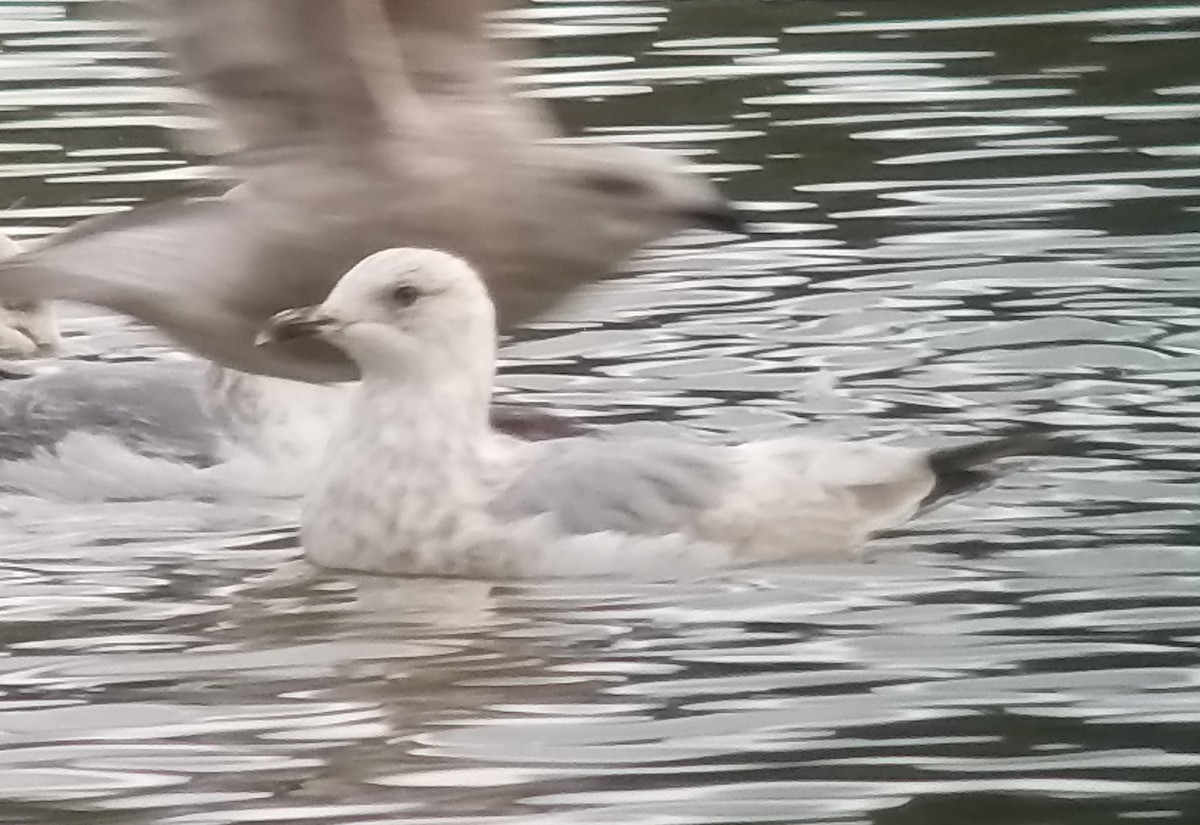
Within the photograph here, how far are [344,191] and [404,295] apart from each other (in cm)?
33

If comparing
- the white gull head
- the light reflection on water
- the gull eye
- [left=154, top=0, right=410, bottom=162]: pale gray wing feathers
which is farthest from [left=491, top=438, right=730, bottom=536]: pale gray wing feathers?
[left=154, top=0, right=410, bottom=162]: pale gray wing feathers

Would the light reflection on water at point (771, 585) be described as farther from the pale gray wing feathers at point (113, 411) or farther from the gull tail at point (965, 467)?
the pale gray wing feathers at point (113, 411)

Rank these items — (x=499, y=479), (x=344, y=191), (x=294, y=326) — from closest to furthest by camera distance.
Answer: (x=294, y=326) < (x=499, y=479) < (x=344, y=191)

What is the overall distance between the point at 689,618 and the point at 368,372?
1484mm

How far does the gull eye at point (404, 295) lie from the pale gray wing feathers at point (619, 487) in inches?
20.9

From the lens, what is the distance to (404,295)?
9461 mm

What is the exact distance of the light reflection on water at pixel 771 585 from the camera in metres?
7.14

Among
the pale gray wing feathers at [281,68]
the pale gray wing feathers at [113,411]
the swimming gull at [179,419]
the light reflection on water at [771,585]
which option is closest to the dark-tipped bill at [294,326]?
the pale gray wing feathers at [281,68]

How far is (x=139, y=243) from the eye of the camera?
9258 mm

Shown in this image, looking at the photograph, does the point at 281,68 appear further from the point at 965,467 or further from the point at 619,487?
the point at 965,467

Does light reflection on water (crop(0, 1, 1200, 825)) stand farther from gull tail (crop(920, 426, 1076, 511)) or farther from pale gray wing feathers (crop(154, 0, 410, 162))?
pale gray wing feathers (crop(154, 0, 410, 162))

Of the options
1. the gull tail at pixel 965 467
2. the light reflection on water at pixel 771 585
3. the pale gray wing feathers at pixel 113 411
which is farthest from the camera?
the pale gray wing feathers at pixel 113 411

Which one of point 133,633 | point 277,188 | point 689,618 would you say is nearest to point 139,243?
point 277,188

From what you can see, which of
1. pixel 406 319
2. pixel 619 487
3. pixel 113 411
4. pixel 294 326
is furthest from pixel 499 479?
pixel 113 411
